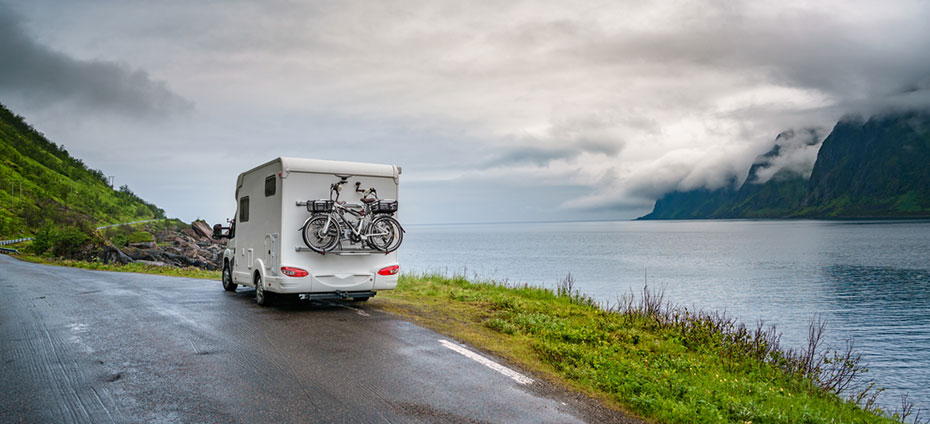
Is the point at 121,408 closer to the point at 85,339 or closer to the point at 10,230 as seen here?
the point at 85,339

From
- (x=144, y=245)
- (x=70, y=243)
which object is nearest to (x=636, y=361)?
(x=70, y=243)

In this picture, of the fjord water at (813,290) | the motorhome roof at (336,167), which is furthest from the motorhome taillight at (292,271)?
the fjord water at (813,290)

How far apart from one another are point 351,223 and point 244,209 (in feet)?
12.4

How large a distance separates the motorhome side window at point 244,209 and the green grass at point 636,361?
12.6 feet

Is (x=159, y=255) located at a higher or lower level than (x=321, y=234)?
lower

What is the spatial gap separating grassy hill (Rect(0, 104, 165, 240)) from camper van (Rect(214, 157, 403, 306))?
38.4 metres

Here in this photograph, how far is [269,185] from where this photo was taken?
11.8 meters

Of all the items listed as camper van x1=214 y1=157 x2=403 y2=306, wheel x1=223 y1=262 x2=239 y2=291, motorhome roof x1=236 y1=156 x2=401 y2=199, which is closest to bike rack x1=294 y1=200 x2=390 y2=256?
camper van x1=214 y1=157 x2=403 y2=306

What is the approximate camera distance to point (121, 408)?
17.9ft

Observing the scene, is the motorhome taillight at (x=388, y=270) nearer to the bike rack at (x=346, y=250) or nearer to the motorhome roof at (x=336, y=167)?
the bike rack at (x=346, y=250)

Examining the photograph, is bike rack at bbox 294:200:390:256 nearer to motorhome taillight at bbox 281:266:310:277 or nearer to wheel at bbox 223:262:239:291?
motorhome taillight at bbox 281:266:310:277

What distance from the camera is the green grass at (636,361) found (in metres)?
5.80

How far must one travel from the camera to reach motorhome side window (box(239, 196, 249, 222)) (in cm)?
1339

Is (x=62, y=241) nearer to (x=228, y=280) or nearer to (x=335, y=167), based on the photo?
(x=228, y=280)
